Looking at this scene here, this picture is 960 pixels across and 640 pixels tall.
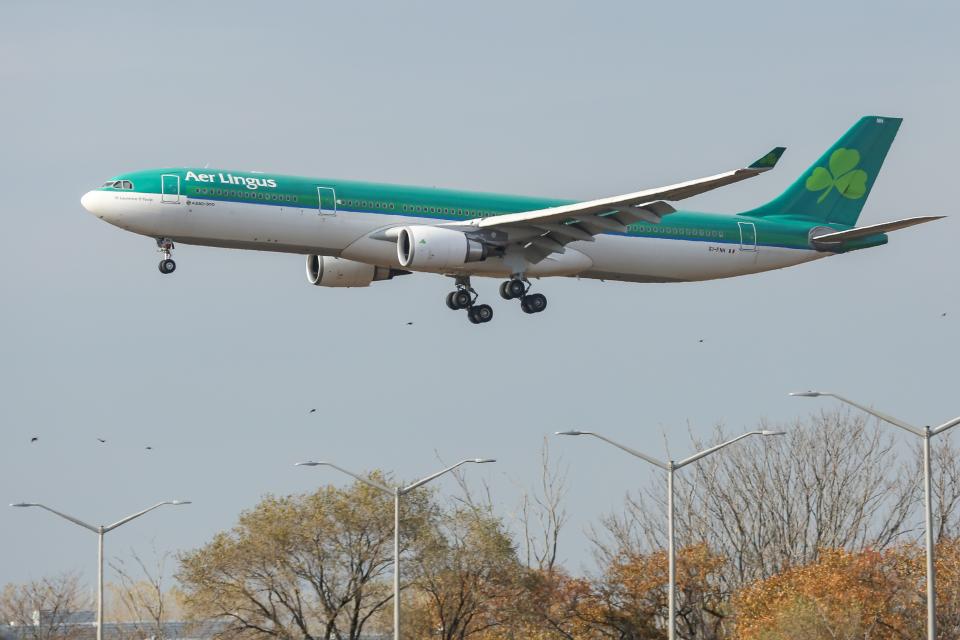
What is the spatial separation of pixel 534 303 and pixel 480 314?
1.68 m

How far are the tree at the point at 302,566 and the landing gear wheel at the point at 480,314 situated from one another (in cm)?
1229

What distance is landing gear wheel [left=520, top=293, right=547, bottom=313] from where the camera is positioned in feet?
170

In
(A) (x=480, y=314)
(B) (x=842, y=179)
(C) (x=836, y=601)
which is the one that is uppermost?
(B) (x=842, y=179)

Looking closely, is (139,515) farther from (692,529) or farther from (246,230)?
(692,529)

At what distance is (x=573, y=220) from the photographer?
4916 cm

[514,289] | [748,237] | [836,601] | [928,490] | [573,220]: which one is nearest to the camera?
[928,490]

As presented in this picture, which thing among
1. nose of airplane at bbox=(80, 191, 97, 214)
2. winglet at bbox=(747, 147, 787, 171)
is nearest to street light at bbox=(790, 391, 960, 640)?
winglet at bbox=(747, 147, 787, 171)

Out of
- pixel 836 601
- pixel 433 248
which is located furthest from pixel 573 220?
pixel 836 601

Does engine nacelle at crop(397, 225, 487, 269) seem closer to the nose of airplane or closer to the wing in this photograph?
the wing

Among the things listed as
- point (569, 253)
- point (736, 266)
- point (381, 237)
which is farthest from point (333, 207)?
point (736, 266)

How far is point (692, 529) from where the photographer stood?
2904 inches

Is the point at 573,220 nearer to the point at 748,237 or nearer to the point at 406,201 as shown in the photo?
the point at 406,201

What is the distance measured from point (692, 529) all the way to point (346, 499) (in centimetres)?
1797

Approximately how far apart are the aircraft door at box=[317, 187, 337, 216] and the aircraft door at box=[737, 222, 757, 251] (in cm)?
1425
